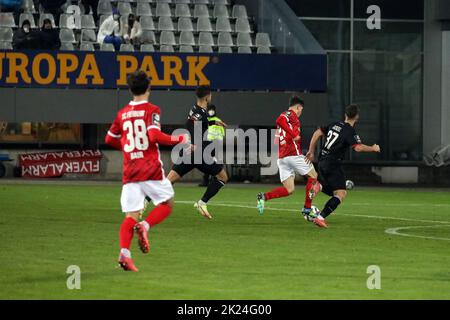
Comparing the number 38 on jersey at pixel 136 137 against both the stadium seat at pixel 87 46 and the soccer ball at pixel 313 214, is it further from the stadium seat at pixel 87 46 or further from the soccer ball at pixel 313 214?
the stadium seat at pixel 87 46

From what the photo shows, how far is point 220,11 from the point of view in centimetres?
3931

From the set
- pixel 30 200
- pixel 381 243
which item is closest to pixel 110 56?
pixel 30 200

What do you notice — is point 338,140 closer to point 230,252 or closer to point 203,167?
point 203,167

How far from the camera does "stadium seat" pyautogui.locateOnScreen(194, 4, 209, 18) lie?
38934 millimetres

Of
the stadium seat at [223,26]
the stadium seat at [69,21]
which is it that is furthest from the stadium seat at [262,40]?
the stadium seat at [69,21]

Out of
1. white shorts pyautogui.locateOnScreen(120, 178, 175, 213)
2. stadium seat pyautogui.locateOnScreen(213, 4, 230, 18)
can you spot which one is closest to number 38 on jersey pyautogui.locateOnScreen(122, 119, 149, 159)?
white shorts pyautogui.locateOnScreen(120, 178, 175, 213)

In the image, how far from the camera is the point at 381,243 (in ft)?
54.6

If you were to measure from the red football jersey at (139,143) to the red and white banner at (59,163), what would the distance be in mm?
24151

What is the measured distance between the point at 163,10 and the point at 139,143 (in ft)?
86.6

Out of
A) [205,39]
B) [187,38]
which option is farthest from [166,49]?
[205,39]
